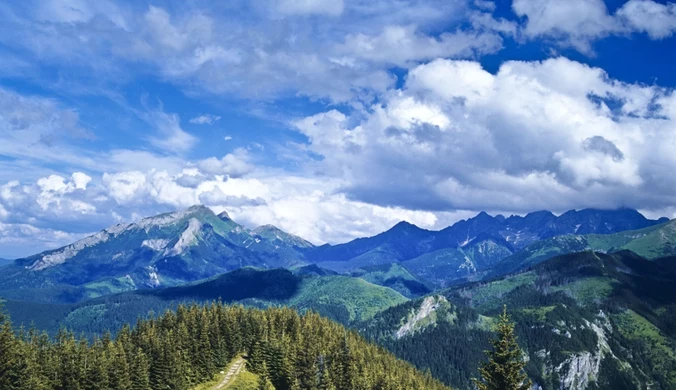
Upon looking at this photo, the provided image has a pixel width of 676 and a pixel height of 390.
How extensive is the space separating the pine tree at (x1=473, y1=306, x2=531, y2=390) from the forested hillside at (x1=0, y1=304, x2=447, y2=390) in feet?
254

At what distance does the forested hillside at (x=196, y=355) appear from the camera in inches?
3794

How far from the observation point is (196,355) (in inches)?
5138

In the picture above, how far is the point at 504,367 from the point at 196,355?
102m

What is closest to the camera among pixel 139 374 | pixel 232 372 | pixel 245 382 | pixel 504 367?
pixel 504 367

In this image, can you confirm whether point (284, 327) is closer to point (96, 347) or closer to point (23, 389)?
point (96, 347)

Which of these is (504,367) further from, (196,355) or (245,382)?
(196,355)

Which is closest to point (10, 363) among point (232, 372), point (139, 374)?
point (139, 374)

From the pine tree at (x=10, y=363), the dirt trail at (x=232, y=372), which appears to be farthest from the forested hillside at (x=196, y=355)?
the dirt trail at (x=232, y=372)

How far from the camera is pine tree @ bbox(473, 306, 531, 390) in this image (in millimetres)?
45656

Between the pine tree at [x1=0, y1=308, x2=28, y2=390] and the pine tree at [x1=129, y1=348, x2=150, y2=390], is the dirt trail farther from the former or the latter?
the pine tree at [x1=0, y1=308, x2=28, y2=390]

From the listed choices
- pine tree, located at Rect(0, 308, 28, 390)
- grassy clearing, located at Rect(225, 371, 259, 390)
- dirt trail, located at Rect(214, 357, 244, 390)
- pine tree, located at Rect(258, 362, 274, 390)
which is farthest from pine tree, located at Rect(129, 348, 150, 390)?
pine tree, located at Rect(258, 362, 274, 390)

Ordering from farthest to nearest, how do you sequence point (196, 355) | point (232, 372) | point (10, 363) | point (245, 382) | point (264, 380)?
1. point (232, 372)
2. point (264, 380)
3. point (245, 382)
4. point (196, 355)
5. point (10, 363)

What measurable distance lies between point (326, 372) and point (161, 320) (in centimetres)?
5732

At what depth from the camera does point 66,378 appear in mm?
96812
